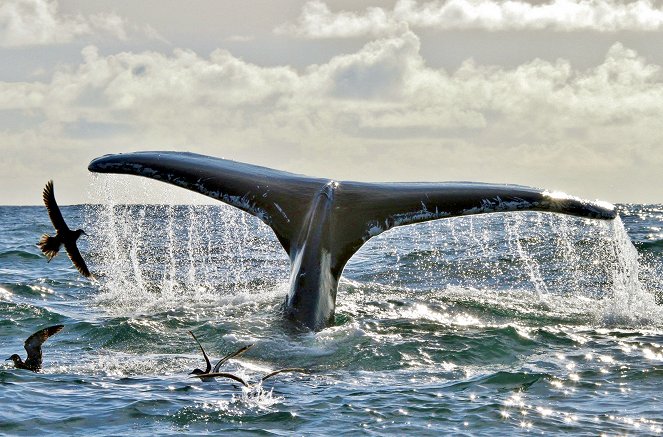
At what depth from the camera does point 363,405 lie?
749 cm

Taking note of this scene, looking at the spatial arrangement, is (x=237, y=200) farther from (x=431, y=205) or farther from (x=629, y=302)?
(x=629, y=302)

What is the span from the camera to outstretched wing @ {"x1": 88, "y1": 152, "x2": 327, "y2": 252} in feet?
32.0

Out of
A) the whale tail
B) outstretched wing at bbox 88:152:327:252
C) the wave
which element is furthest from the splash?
the wave

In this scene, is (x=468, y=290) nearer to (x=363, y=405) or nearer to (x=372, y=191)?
(x=372, y=191)

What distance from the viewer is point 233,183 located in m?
9.97

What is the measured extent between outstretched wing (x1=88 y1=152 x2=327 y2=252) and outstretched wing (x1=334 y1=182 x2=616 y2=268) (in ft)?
1.39

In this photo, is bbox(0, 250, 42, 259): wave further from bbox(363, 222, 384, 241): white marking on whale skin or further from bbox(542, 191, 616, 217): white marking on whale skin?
bbox(542, 191, 616, 217): white marking on whale skin

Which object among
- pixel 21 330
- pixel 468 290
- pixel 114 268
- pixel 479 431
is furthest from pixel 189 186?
pixel 114 268

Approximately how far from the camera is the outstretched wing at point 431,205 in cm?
969

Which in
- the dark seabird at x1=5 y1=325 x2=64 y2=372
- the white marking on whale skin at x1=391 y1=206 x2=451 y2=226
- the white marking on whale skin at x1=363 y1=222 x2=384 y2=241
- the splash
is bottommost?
the dark seabird at x1=5 y1=325 x2=64 y2=372

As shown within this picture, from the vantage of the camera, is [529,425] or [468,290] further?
[468,290]

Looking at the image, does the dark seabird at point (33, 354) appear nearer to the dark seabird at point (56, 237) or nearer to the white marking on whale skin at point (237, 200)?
the dark seabird at point (56, 237)

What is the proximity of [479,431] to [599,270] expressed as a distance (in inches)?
503

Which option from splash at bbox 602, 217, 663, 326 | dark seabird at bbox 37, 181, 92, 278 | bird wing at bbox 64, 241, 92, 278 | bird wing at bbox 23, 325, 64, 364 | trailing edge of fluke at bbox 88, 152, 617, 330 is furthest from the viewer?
splash at bbox 602, 217, 663, 326
